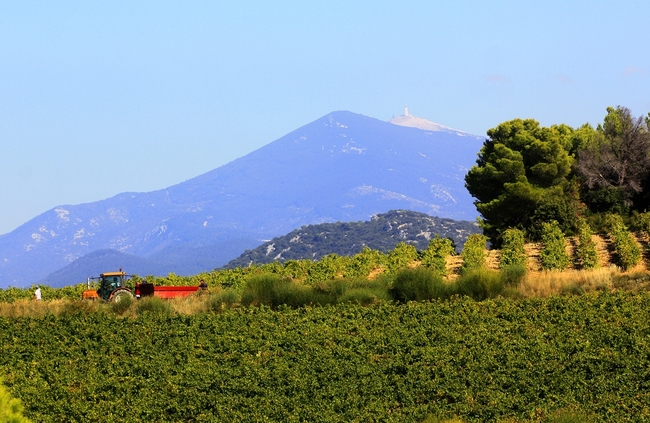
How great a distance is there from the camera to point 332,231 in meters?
191

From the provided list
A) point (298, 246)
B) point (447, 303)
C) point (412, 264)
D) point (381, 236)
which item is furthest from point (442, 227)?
point (447, 303)

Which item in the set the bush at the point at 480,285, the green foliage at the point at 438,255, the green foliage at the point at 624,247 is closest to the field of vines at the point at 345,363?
the bush at the point at 480,285

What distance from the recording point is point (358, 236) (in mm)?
181875

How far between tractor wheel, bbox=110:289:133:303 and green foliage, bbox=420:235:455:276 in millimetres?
11064

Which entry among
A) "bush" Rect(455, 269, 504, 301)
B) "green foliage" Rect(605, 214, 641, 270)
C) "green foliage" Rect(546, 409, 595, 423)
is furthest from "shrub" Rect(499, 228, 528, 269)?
"green foliage" Rect(546, 409, 595, 423)

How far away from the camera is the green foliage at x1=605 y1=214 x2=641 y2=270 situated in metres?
35.0

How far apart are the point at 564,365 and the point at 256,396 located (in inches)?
263

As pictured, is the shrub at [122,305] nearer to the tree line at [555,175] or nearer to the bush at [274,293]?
the bush at [274,293]

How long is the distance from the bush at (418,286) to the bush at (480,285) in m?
0.61

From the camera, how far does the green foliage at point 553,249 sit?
1420 inches

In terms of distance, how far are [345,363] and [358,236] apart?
161 m

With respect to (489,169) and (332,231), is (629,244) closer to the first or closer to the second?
(489,169)

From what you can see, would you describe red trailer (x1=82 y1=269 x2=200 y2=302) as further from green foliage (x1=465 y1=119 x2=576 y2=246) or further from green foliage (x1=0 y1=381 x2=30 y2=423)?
green foliage (x1=465 y1=119 x2=576 y2=246)

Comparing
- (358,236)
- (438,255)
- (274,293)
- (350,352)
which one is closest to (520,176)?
(438,255)
